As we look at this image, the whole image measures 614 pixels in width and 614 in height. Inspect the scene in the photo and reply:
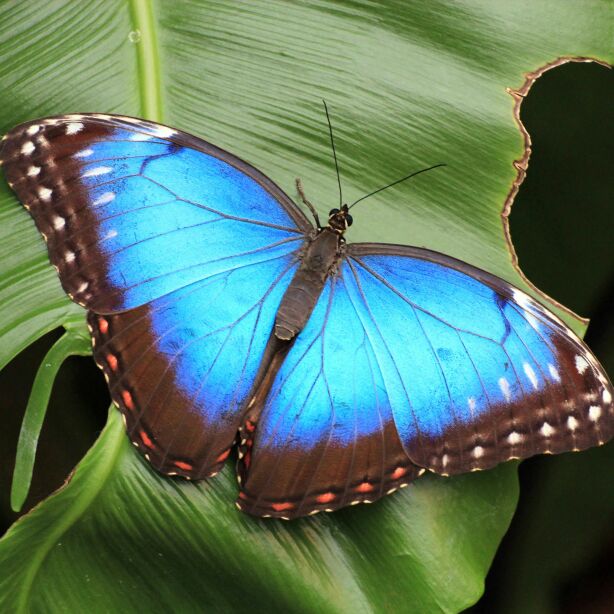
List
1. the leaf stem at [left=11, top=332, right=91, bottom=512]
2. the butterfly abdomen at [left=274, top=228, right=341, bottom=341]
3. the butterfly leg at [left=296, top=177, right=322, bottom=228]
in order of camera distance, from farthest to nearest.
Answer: the butterfly leg at [left=296, top=177, right=322, bottom=228] → the butterfly abdomen at [left=274, top=228, right=341, bottom=341] → the leaf stem at [left=11, top=332, right=91, bottom=512]

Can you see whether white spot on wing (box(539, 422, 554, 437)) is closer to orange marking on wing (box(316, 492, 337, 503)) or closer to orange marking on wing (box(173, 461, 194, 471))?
orange marking on wing (box(316, 492, 337, 503))

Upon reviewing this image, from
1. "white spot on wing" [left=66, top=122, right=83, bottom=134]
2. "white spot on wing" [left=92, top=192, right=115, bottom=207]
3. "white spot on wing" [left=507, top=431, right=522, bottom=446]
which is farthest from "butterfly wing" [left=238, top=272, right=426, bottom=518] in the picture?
"white spot on wing" [left=66, top=122, right=83, bottom=134]

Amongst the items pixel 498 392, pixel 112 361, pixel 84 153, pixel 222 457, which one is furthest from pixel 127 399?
pixel 498 392

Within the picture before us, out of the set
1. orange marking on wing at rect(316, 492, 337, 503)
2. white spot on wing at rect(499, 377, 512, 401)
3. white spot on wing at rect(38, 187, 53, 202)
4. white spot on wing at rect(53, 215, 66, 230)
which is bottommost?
orange marking on wing at rect(316, 492, 337, 503)

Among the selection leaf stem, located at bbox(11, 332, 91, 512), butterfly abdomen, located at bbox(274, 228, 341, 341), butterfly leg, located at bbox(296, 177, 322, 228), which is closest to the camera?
leaf stem, located at bbox(11, 332, 91, 512)

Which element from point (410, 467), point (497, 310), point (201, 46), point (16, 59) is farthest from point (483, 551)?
point (16, 59)

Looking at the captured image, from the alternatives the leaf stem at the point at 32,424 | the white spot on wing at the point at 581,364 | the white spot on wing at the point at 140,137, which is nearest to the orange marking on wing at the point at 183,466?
the leaf stem at the point at 32,424
